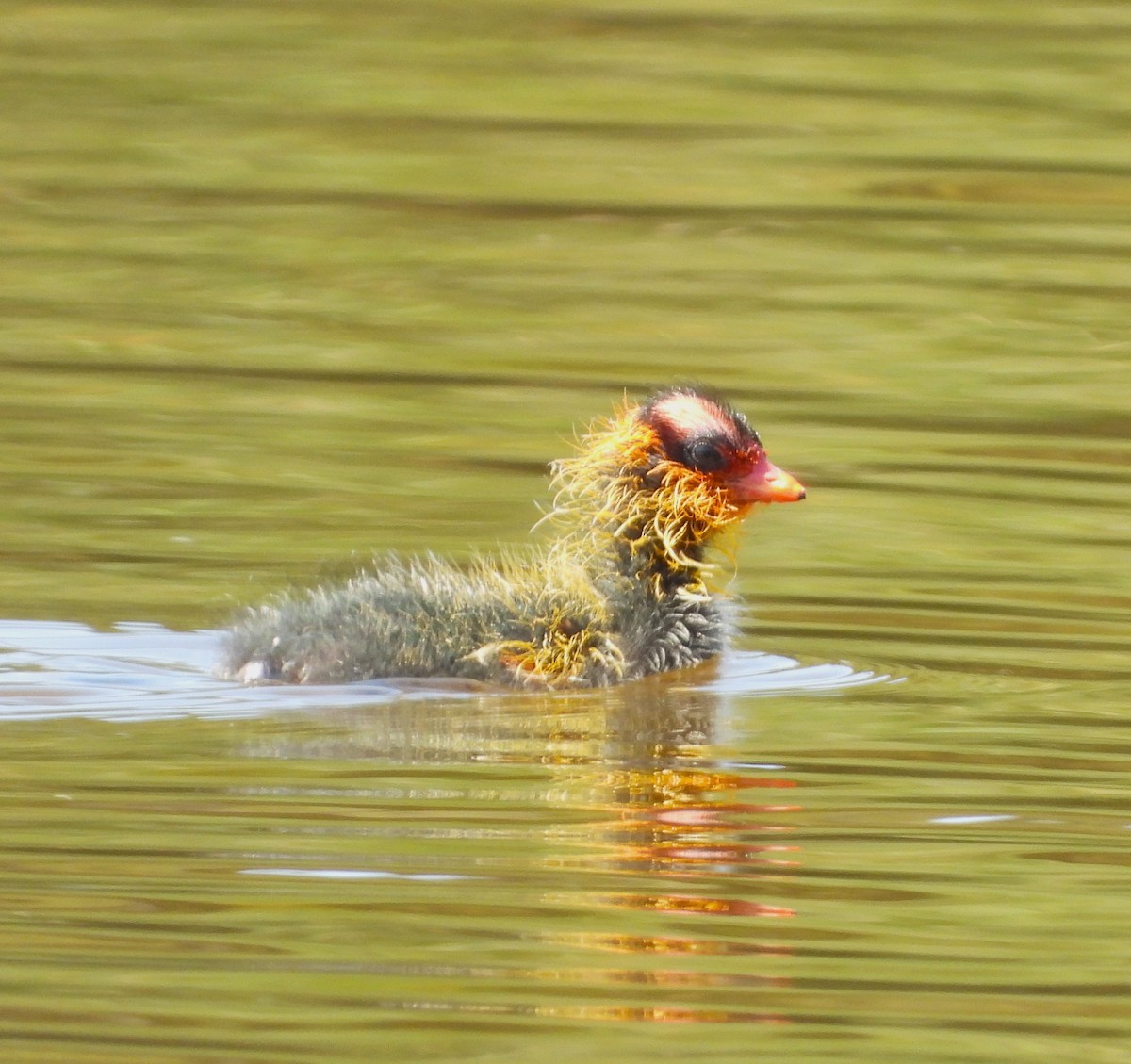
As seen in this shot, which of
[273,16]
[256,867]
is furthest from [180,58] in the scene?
[256,867]

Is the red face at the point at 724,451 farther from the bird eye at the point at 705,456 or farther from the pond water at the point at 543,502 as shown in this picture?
the pond water at the point at 543,502

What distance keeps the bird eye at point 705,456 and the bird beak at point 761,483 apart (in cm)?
6

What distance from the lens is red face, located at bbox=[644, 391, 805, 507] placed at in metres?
8.34

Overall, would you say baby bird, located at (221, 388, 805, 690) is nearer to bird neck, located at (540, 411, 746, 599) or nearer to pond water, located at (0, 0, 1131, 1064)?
bird neck, located at (540, 411, 746, 599)

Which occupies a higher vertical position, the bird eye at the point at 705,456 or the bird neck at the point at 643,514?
the bird eye at the point at 705,456

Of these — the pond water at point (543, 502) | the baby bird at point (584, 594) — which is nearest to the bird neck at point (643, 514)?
the baby bird at point (584, 594)

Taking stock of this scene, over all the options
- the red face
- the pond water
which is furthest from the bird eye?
the pond water

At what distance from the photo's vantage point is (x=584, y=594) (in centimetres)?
809

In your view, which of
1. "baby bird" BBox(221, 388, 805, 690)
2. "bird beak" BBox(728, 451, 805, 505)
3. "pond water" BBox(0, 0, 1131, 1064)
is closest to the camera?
"pond water" BBox(0, 0, 1131, 1064)

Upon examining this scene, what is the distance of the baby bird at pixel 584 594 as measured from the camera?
7.66m

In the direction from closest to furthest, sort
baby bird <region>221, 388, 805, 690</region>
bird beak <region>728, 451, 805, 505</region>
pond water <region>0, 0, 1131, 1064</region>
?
pond water <region>0, 0, 1131, 1064</region> → baby bird <region>221, 388, 805, 690</region> → bird beak <region>728, 451, 805, 505</region>

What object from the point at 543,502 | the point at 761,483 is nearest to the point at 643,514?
the point at 761,483

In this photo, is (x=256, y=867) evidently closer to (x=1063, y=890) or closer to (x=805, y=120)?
(x=1063, y=890)

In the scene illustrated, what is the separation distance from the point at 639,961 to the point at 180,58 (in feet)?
32.4
